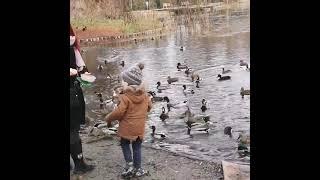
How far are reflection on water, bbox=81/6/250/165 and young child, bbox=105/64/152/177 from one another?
48 millimetres

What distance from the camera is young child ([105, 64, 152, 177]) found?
2750mm

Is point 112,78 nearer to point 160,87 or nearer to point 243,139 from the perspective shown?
point 160,87

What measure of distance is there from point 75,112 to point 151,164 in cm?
50

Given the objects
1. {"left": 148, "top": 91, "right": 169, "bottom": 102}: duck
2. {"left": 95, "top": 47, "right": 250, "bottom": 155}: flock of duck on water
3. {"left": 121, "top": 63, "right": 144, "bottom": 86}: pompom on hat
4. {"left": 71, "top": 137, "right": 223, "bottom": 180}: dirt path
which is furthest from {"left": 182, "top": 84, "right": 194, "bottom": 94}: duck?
{"left": 71, "top": 137, "right": 223, "bottom": 180}: dirt path

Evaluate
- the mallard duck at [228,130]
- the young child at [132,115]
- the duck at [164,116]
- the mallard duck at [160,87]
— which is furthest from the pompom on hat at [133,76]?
the mallard duck at [228,130]

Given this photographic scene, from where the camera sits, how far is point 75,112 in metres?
2.80

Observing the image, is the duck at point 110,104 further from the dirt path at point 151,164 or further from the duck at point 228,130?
the duck at point 228,130

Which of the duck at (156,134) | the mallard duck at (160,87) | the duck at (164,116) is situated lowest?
the duck at (156,134)

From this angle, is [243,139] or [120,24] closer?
[243,139]

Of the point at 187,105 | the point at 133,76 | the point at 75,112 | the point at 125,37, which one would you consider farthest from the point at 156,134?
the point at 125,37

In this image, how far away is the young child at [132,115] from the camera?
2750 millimetres

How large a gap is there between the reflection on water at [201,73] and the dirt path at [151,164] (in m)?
0.05

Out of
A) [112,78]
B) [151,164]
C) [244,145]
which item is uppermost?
[112,78]
